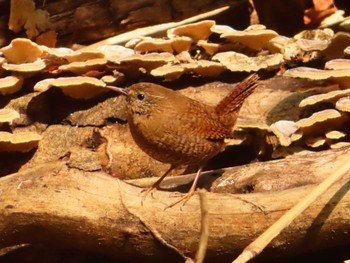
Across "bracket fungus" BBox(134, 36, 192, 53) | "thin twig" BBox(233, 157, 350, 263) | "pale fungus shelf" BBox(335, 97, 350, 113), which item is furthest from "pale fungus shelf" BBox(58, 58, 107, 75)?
"thin twig" BBox(233, 157, 350, 263)

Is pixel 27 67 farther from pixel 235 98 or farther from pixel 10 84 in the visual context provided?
pixel 235 98

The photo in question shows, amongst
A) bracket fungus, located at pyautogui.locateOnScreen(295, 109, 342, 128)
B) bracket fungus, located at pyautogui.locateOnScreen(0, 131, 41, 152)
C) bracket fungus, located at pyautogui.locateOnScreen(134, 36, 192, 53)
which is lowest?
bracket fungus, located at pyautogui.locateOnScreen(295, 109, 342, 128)

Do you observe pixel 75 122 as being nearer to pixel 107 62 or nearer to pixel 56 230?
pixel 107 62

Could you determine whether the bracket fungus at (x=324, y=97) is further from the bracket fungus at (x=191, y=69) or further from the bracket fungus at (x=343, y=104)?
the bracket fungus at (x=191, y=69)

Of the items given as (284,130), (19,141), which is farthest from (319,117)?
(19,141)

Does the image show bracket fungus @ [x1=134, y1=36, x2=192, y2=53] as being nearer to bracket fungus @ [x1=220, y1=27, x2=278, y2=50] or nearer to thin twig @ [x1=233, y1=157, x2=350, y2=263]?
bracket fungus @ [x1=220, y1=27, x2=278, y2=50]

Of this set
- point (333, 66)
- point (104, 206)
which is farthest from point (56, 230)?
point (333, 66)

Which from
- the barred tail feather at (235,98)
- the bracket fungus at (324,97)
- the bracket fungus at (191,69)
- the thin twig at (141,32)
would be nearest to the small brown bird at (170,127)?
the barred tail feather at (235,98)
